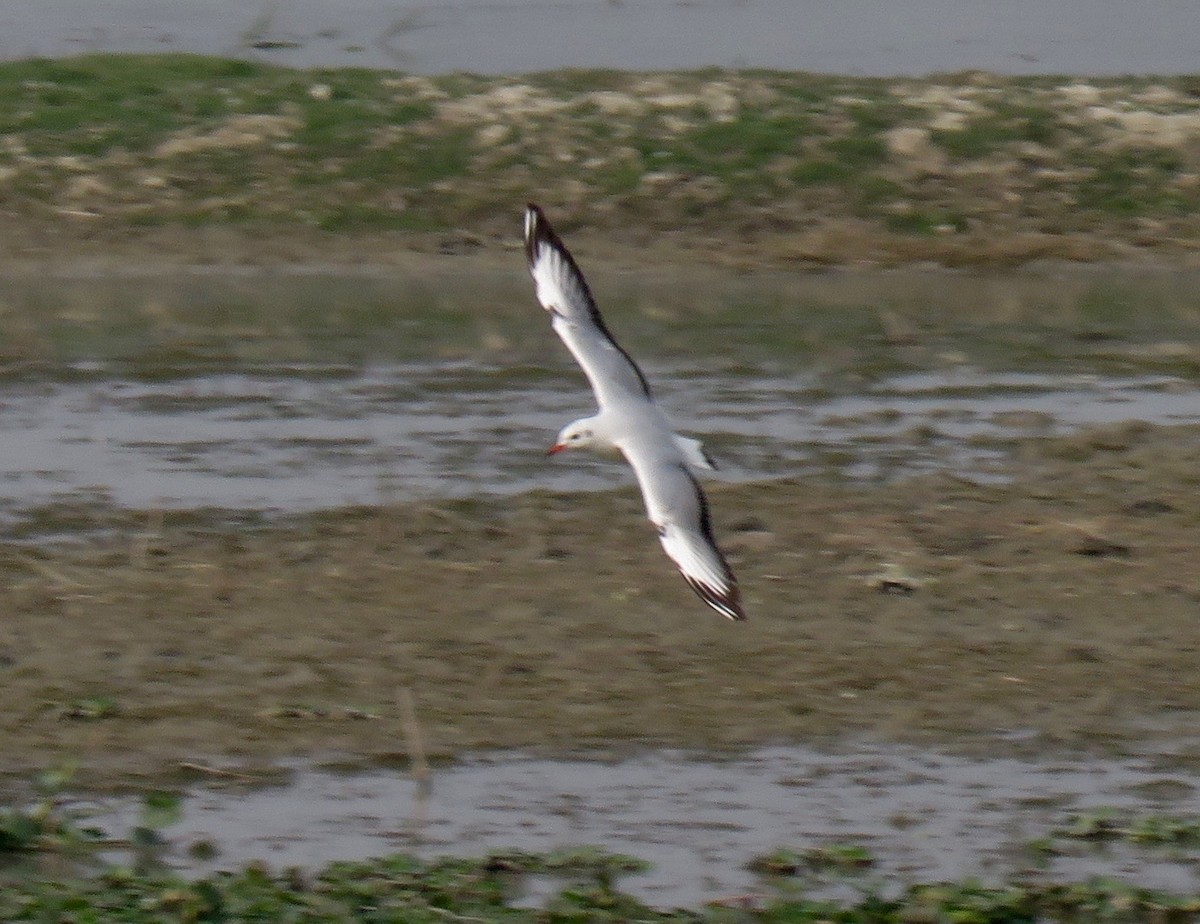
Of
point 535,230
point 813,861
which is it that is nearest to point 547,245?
point 535,230

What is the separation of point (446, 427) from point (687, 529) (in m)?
3.82

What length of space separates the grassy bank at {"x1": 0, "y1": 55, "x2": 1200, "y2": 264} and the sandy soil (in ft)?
20.0

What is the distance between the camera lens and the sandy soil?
6.92 metres

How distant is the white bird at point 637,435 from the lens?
22.5 feet

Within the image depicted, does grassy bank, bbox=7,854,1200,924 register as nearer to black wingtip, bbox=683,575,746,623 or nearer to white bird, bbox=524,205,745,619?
black wingtip, bbox=683,575,746,623

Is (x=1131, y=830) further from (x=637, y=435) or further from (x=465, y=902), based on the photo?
(x=637, y=435)

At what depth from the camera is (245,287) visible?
14062mm

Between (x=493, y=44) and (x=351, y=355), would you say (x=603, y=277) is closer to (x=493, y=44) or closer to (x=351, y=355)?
(x=351, y=355)

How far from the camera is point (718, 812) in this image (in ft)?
20.7

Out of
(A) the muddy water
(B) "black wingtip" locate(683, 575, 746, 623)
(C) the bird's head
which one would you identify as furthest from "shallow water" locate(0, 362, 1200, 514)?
(A) the muddy water

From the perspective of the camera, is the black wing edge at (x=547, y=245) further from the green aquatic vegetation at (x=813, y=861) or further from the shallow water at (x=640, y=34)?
the shallow water at (x=640, y=34)

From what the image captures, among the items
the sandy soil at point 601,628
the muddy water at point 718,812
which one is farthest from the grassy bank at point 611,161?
the muddy water at point 718,812

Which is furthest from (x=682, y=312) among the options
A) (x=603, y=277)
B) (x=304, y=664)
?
(x=304, y=664)

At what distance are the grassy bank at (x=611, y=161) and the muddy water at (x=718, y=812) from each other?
8479 mm
